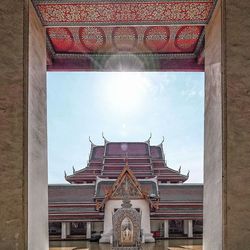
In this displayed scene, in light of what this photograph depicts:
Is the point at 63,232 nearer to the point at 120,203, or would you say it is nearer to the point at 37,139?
the point at 120,203

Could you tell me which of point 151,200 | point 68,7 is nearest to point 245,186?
point 68,7

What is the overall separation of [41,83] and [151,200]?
11498mm

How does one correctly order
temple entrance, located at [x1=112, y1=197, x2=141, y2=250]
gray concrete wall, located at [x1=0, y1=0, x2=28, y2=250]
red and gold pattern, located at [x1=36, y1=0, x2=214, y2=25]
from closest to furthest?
1. gray concrete wall, located at [x1=0, y1=0, x2=28, y2=250]
2. red and gold pattern, located at [x1=36, y1=0, x2=214, y2=25]
3. temple entrance, located at [x1=112, y1=197, x2=141, y2=250]

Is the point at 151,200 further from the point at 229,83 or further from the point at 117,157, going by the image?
the point at 229,83

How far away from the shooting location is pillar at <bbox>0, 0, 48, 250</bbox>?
2340 millimetres

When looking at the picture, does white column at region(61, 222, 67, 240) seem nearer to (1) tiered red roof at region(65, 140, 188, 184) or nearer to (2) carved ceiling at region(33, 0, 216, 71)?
(1) tiered red roof at region(65, 140, 188, 184)

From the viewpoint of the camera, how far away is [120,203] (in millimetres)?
13398

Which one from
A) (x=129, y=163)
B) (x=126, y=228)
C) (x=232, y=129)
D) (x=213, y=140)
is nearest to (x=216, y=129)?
(x=213, y=140)

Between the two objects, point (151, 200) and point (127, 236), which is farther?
point (151, 200)

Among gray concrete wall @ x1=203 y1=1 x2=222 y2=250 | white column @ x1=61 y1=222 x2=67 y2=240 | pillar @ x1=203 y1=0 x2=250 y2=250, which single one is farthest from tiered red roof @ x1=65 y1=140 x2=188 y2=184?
pillar @ x1=203 y1=0 x2=250 y2=250

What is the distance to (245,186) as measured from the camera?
2.39 m

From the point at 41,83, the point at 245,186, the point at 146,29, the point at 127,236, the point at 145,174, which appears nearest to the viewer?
the point at 245,186

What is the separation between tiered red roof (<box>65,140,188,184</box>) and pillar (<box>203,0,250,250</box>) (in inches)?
550

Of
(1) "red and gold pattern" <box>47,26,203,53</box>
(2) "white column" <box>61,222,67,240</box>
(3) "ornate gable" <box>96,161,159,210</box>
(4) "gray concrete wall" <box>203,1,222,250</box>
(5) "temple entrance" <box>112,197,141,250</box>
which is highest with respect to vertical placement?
(1) "red and gold pattern" <box>47,26,203,53</box>
